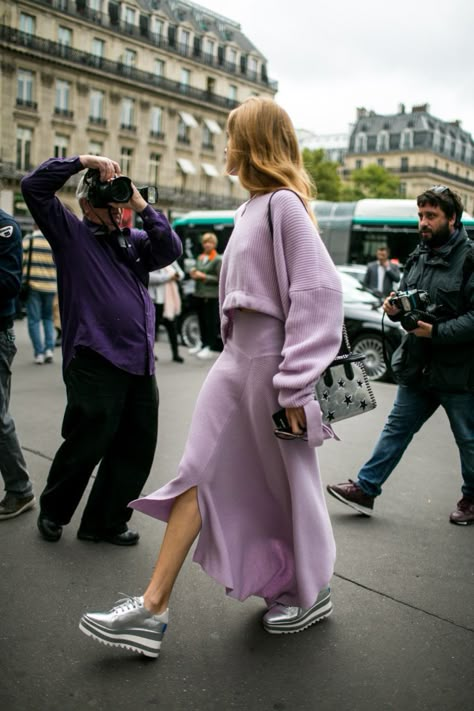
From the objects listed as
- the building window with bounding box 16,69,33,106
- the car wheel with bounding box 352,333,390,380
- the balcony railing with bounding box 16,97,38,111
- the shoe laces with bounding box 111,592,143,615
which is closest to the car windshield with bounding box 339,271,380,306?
the car wheel with bounding box 352,333,390,380

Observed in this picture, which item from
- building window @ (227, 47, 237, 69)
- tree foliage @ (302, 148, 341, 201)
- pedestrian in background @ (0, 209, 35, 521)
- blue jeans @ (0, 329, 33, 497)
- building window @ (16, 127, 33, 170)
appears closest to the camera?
pedestrian in background @ (0, 209, 35, 521)

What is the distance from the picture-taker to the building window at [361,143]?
96.8 metres

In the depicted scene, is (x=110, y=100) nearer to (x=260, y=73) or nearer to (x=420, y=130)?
(x=260, y=73)

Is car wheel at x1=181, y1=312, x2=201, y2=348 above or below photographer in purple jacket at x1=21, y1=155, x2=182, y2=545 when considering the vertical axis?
below

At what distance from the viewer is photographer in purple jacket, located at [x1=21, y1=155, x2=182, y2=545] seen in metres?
3.53

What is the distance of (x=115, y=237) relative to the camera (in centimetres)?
366

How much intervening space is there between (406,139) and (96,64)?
5231cm

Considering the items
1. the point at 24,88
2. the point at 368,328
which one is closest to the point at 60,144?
the point at 24,88

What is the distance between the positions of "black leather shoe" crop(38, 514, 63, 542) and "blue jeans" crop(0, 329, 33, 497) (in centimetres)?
43

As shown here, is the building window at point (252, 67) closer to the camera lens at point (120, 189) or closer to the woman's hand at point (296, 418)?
the camera lens at point (120, 189)

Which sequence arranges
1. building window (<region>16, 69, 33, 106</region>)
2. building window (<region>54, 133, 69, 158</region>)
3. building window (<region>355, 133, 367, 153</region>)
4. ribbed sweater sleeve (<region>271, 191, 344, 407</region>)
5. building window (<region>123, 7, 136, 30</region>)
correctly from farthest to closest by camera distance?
1. building window (<region>355, 133, 367, 153</region>)
2. building window (<region>123, 7, 136, 30</region>)
3. building window (<region>54, 133, 69, 158</region>)
4. building window (<region>16, 69, 33, 106</region>)
5. ribbed sweater sleeve (<region>271, 191, 344, 407</region>)

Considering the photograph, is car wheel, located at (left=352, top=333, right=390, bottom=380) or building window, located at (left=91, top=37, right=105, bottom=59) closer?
car wheel, located at (left=352, top=333, right=390, bottom=380)

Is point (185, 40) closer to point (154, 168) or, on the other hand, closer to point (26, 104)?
point (154, 168)

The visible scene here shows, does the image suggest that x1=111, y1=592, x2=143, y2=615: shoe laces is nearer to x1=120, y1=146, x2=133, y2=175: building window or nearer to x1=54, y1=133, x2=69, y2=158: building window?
x1=54, y1=133, x2=69, y2=158: building window
